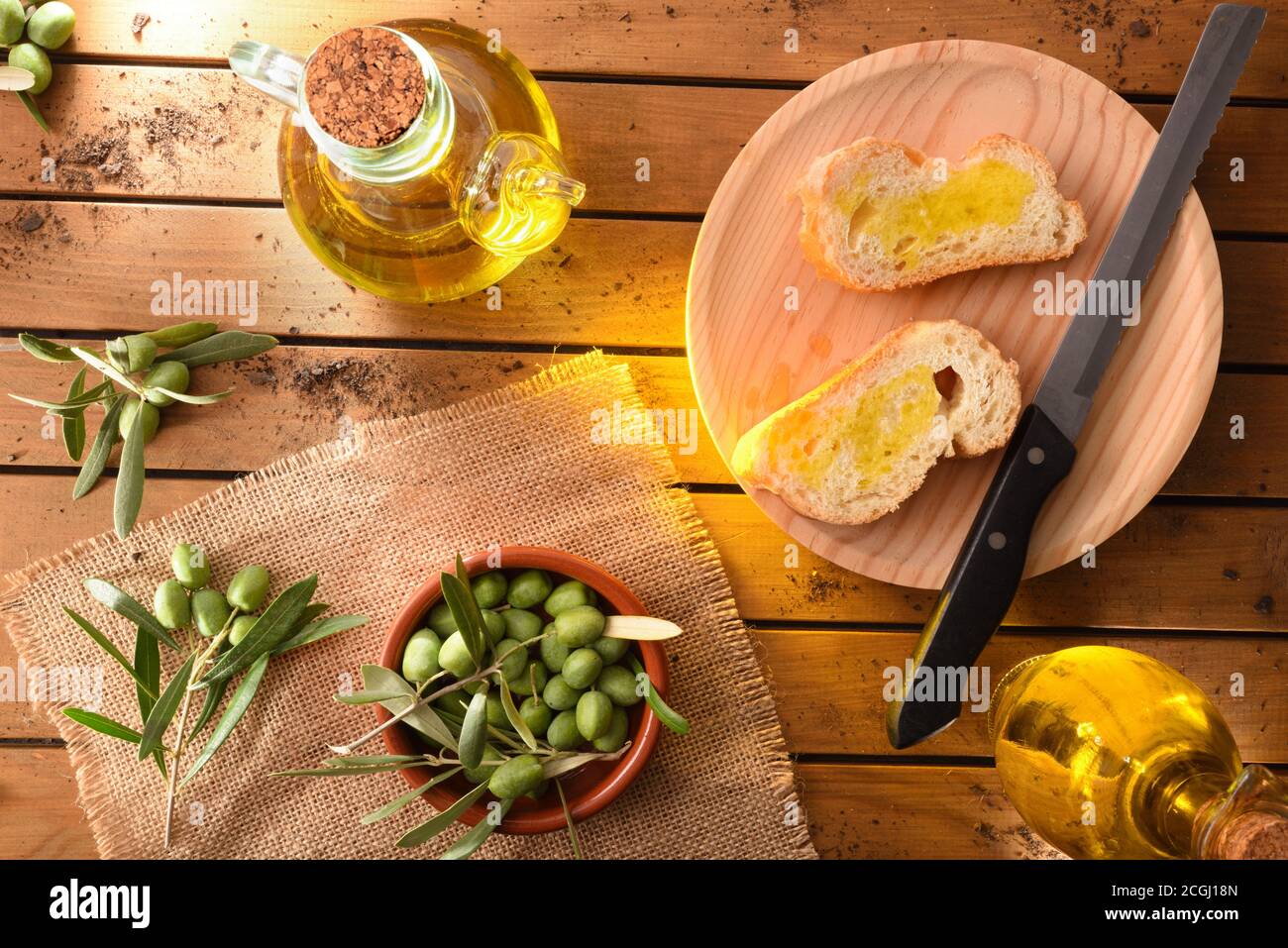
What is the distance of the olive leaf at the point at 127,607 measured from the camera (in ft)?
Result: 3.45

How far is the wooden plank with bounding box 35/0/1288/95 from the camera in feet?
3.77

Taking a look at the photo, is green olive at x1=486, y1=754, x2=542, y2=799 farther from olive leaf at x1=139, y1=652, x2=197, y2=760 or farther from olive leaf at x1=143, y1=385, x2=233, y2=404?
olive leaf at x1=143, y1=385, x2=233, y2=404

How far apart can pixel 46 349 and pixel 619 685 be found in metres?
0.76

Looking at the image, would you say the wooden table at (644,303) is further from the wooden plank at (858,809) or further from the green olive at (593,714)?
the green olive at (593,714)

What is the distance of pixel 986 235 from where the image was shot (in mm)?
1038

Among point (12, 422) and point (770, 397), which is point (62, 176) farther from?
point (770, 397)

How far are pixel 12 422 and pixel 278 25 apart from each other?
580 millimetres

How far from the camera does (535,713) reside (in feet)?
3.30

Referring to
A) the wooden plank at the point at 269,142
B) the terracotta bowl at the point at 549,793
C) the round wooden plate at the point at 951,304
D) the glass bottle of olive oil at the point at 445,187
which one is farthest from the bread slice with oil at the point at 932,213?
the terracotta bowl at the point at 549,793

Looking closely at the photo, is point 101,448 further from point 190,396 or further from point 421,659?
point 421,659

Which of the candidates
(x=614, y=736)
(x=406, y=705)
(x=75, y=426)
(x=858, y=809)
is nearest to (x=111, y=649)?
(x=75, y=426)

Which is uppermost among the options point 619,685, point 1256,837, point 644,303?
point 644,303
